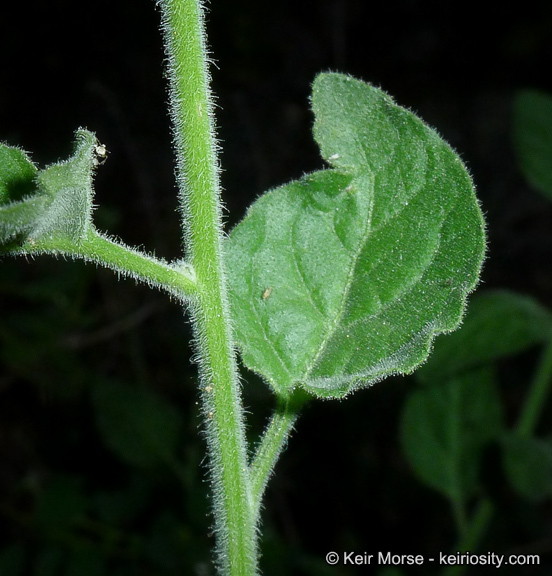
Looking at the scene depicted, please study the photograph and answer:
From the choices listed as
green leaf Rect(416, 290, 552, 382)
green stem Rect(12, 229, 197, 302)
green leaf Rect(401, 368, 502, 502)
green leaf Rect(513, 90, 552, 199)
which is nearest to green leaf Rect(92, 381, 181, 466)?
green leaf Rect(401, 368, 502, 502)

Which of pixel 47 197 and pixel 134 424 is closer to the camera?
pixel 47 197

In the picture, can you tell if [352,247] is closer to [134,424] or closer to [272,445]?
[272,445]

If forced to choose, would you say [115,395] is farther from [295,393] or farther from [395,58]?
[395,58]

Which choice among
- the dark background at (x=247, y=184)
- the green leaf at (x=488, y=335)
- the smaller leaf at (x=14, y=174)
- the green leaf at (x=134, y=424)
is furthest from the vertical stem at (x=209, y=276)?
the dark background at (x=247, y=184)

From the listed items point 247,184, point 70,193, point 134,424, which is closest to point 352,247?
point 70,193

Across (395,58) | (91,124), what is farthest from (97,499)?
(395,58)
